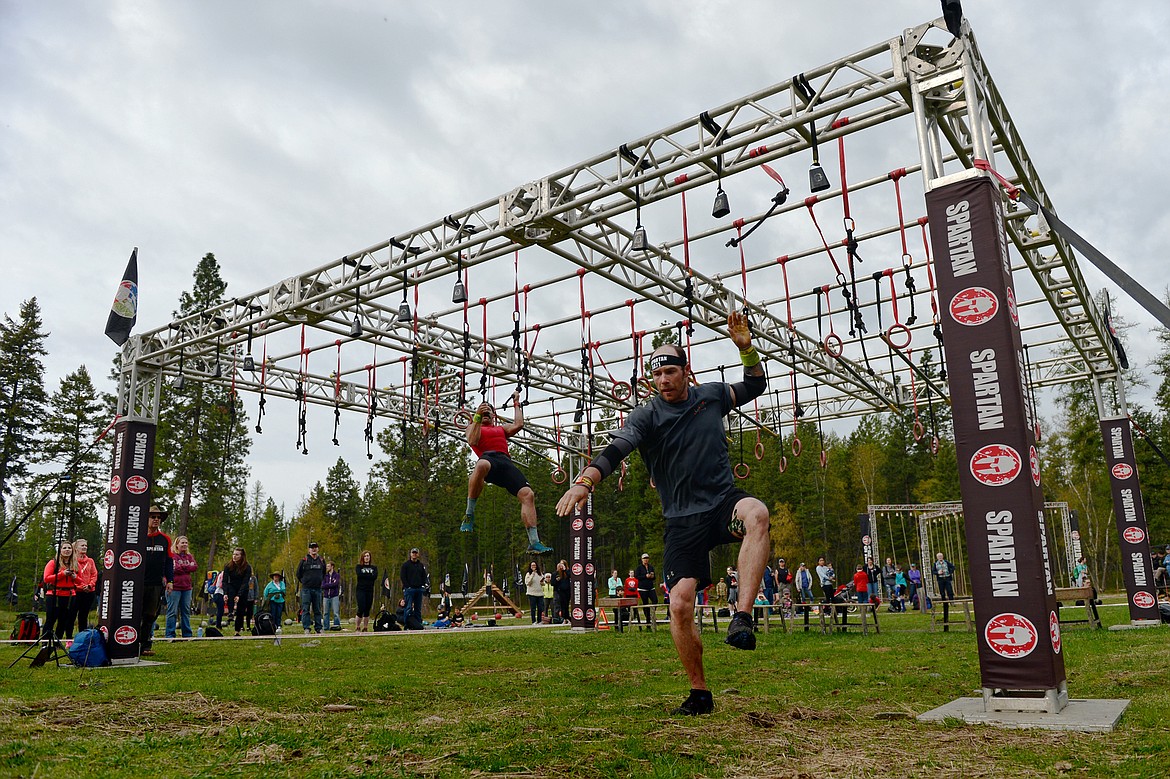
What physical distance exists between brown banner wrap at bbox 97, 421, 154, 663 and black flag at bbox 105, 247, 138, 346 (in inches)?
53.3

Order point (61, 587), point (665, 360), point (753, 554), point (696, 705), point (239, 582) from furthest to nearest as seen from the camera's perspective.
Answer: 1. point (239, 582)
2. point (61, 587)
3. point (665, 360)
4. point (696, 705)
5. point (753, 554)

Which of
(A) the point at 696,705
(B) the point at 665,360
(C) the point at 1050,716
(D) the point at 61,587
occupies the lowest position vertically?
(C) the point at 1050,716

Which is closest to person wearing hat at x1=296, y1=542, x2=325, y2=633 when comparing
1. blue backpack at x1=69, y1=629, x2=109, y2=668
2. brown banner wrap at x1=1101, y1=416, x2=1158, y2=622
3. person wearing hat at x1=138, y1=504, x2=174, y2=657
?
person wearing hat at x1=138, y1=504, x2=174, y2=657

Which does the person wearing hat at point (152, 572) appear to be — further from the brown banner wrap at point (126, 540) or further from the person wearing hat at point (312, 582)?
the person wearing hat at point (312, 582)

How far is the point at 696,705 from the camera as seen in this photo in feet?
15.4

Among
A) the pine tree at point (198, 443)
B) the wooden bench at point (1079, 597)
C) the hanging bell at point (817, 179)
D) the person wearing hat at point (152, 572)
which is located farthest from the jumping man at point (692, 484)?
the pine tree at point (198, 443)

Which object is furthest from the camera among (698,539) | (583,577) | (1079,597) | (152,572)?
(583,577)

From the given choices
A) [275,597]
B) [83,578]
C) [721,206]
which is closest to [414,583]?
[275,597]

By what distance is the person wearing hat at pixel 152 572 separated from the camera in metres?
11.4

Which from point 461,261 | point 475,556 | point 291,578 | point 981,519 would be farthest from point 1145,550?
point 291,578

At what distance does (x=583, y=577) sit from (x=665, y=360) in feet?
45.9

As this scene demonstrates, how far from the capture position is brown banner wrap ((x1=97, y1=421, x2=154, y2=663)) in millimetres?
10922

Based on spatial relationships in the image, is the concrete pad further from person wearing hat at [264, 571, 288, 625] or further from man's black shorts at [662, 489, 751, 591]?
person wearing hat at [264, 571, 288, 625]

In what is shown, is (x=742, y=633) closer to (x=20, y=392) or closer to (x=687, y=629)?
(x=687, y=629)
